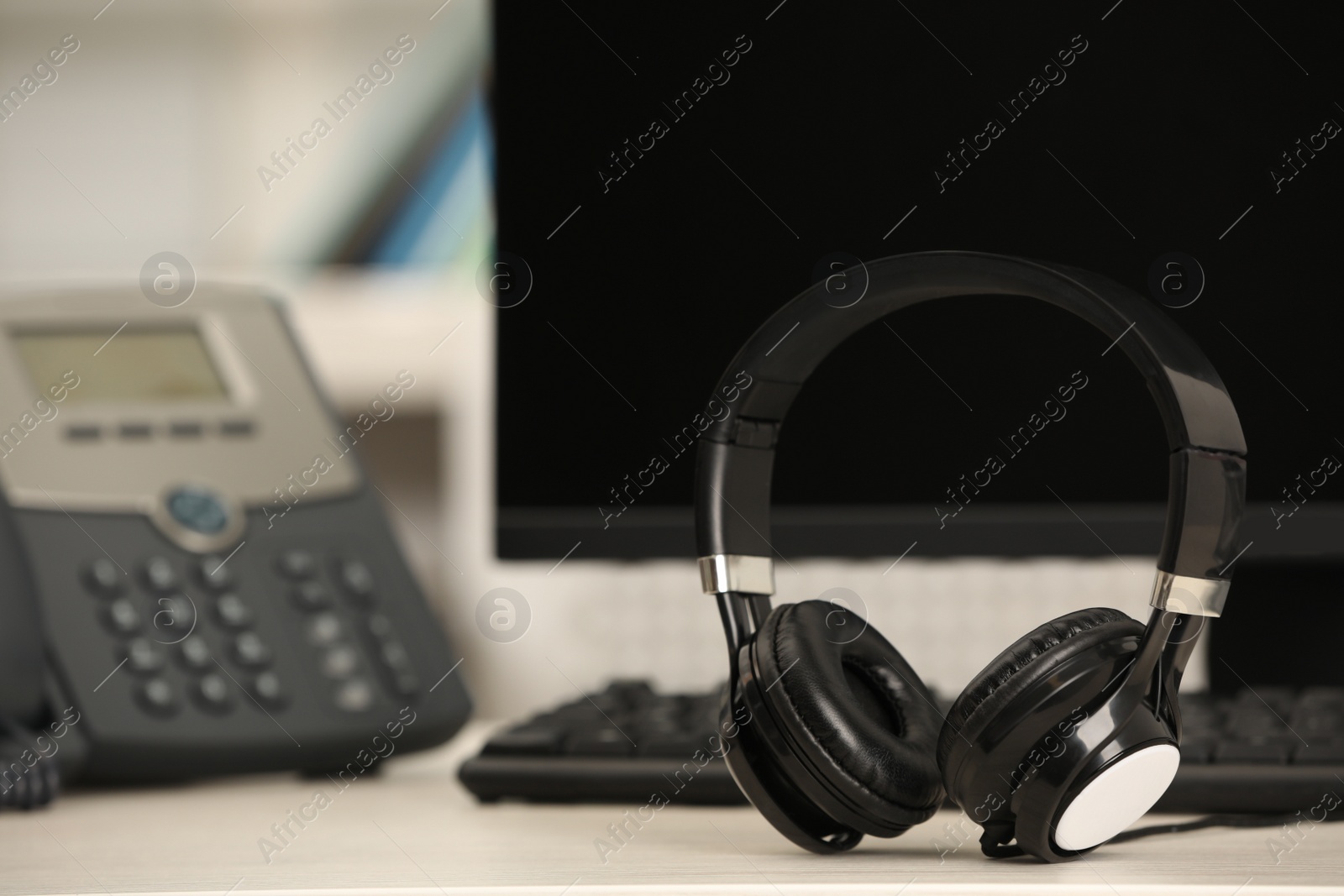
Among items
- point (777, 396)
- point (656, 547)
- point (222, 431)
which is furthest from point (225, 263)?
point (777, 396)

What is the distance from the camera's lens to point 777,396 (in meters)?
0.39

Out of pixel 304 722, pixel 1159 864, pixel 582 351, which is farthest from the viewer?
pixel 582 351

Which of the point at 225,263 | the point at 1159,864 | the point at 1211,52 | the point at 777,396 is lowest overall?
the point at 1159,864

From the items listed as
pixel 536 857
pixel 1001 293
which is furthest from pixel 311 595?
pixel 1001 293

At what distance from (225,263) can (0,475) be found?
54 centimetres

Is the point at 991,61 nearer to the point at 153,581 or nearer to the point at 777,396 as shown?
the point at 777,396

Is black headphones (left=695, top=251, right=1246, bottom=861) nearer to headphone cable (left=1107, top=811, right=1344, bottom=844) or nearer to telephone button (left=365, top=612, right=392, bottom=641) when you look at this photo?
headphone cable (left=1107, top=811, right=1344, bottom=844)

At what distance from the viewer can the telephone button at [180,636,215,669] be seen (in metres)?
0.52

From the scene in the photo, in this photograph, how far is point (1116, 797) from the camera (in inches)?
12.4

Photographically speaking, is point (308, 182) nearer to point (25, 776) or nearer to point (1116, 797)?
point (25, 776)

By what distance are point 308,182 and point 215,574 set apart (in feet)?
1.93

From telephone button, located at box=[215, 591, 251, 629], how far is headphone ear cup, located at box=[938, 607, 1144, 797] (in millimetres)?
347

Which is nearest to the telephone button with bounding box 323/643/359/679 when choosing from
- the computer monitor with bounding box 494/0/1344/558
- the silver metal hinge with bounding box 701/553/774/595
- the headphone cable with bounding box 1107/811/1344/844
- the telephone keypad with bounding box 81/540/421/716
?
the telephone keypad with bounding box 81/540/421/716

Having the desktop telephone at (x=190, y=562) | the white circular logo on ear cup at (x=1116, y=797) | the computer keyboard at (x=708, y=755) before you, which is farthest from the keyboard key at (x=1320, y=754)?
the desktop telephone at (x=190, y=562)
